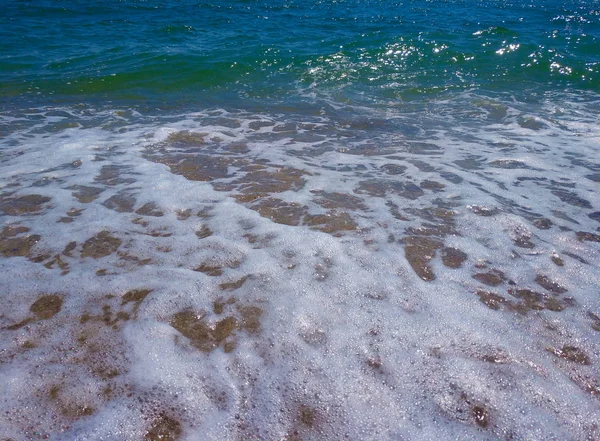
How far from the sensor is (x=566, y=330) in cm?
236

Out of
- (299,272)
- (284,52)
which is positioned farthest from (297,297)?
(284,52)

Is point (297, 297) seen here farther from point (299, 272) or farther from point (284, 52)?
point (284, 52)

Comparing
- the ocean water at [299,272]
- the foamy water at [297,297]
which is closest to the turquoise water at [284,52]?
the ocean water at [299,272]

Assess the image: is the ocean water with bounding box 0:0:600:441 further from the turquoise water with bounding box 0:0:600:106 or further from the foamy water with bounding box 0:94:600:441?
the turquoise water with bounding box 0:0:600:106

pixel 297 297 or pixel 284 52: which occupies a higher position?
pixel 297 297

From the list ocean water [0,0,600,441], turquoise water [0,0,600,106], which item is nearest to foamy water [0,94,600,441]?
ocean water [0,0,600,441]

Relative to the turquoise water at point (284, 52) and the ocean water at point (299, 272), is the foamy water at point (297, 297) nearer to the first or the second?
the ocean water at point (299, 272)

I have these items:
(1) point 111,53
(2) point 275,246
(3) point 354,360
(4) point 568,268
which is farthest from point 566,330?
(1) point 111,53

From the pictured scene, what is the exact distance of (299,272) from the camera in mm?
2805

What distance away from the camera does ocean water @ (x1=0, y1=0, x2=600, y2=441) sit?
1.93m

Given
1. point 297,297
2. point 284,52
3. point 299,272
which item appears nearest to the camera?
point 297,297

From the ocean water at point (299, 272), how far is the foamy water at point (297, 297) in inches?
0.5

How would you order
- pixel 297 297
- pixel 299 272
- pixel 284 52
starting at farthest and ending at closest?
pixel 284 52
pixel 299 272
pixel 297 297

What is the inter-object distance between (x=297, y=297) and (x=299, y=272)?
0.25 metres
